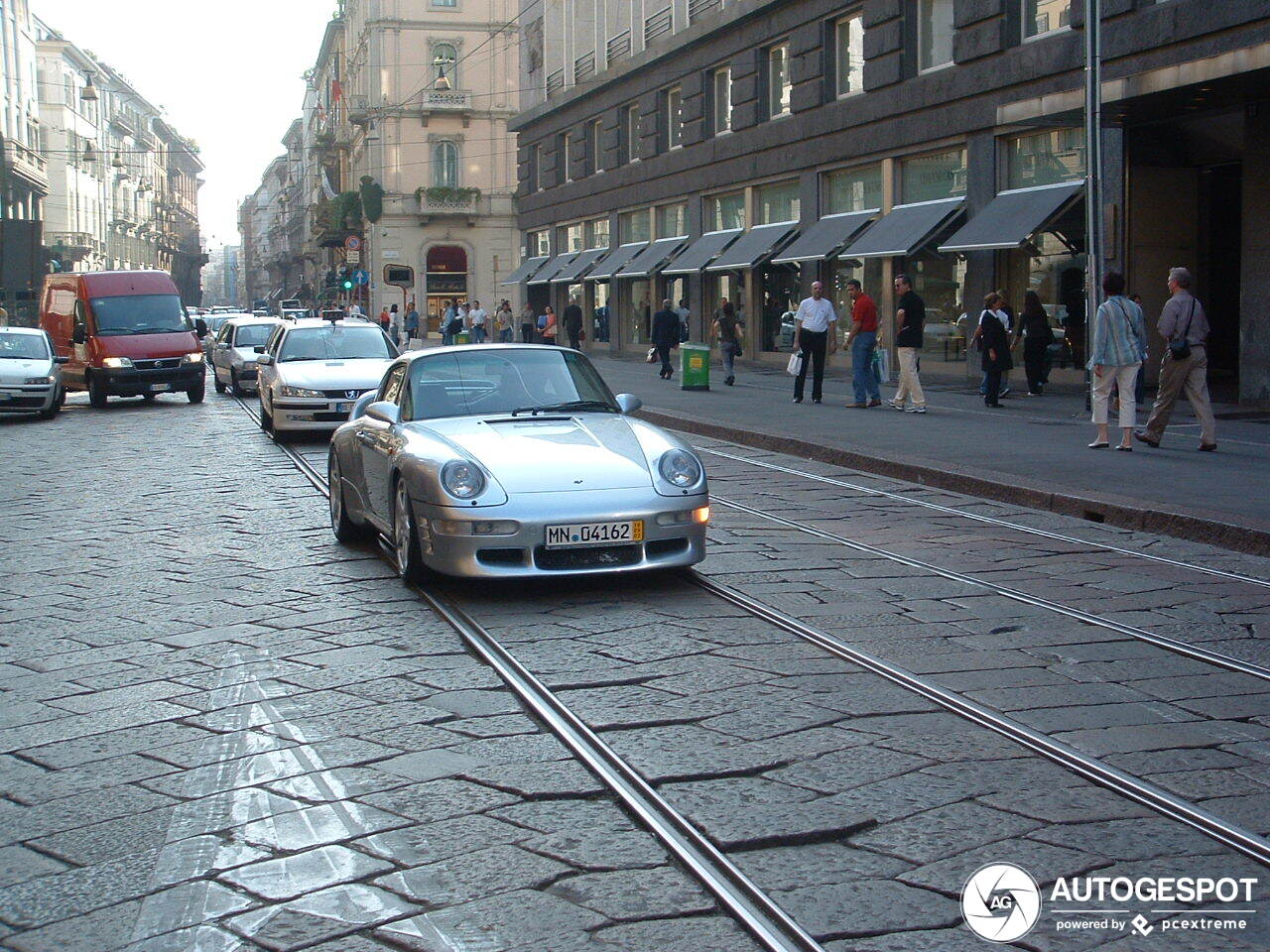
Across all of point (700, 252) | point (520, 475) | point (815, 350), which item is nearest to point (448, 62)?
point (700, 252)

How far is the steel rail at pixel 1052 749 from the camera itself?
12.7 ft

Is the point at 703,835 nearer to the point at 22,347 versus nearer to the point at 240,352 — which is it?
the point at 22,347

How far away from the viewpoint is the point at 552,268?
4400 centimetres

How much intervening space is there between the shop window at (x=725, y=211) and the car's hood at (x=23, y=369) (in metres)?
15.2

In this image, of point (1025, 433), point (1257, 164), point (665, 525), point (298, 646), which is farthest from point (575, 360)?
point (1257, 164)

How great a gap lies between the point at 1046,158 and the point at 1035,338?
2713 mm

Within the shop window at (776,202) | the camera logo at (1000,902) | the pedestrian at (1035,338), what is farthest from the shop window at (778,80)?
the camera logo at (1000,902)

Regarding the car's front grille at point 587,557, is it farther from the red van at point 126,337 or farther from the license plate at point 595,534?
the red van at point 126,337

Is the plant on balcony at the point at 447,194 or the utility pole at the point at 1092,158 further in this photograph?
the plant on balcony at the point at 447,194

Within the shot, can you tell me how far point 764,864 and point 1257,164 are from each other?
16035 millimetres

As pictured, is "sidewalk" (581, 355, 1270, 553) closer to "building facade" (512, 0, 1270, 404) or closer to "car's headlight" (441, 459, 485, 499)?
"building facade" (512, 0, 1270, 404)

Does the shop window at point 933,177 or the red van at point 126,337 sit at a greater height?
the shop window at point 933,177

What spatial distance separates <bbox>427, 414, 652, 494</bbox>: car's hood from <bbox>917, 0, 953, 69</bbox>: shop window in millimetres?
17618

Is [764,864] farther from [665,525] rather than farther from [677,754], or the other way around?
[665,525]
